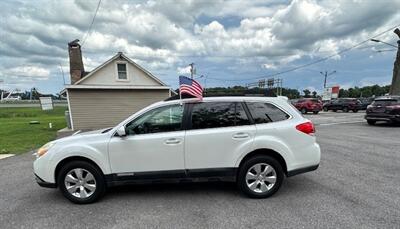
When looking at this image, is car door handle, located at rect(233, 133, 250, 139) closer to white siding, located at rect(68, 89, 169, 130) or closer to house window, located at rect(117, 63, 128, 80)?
white siding, located at rect(68, 89, 169, 130)

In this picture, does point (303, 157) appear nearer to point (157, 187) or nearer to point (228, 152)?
point (228, 152)

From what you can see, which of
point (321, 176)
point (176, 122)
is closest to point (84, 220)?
point (176, 122)

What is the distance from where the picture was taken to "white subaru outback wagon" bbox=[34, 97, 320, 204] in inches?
157

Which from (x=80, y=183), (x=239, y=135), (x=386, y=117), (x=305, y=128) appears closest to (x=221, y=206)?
(x=239, y=135)

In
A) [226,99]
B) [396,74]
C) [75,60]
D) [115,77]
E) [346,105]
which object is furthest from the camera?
[346,105]

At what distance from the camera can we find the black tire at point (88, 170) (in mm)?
3988

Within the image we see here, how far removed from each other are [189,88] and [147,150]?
1.26m

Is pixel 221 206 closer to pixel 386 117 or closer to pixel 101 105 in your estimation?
pixel 386 117

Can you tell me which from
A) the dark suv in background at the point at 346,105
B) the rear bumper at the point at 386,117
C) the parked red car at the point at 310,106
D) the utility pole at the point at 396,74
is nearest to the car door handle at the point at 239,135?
the rear bumper at the point at 386,117

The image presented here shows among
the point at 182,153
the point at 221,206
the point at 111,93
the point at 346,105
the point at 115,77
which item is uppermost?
the point at 115,77

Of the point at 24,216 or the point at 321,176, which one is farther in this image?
the point at 321,176

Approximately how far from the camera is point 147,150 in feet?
13.1

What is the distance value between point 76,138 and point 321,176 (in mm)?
4609

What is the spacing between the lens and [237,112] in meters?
4.21
